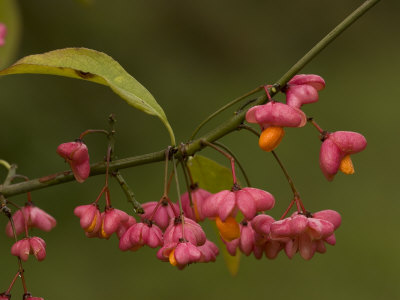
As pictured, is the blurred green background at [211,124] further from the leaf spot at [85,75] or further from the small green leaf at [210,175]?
the leaf spot at [85,75]

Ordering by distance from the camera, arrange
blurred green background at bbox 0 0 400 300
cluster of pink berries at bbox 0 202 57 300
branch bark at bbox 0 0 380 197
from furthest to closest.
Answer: blurred green background at bbox 0 0 400 300
cluster of pink berries at bbox 0 202 57 300
branch bark at bbox 0 0 380 197

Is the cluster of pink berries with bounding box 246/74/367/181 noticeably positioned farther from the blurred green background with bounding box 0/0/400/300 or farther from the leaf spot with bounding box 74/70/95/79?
the blurred green background with bounding box 0/0/400/300

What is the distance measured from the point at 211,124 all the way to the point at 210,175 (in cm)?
311

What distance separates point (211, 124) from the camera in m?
4.38

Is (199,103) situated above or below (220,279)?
above

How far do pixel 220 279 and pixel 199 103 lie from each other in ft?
5.19

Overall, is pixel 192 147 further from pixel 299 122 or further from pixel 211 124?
pixel 211 124

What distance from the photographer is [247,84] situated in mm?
5039

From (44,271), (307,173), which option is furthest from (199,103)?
(44,271)

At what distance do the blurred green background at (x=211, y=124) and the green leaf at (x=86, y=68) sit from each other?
7.81 ft

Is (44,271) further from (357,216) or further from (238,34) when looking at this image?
(238,34)

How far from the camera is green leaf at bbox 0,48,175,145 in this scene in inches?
38.1

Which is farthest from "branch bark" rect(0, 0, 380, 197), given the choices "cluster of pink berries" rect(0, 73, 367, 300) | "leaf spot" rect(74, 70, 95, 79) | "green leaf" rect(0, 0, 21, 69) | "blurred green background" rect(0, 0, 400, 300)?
"blurred green background" rect(0, 0, 400, 300)

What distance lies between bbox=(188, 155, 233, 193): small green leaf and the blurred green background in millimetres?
2139
